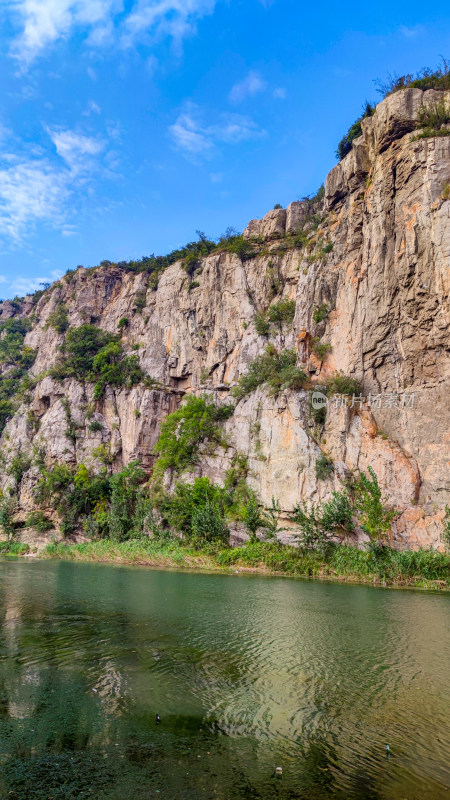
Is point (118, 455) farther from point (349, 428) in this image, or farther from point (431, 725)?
point (431, 725)

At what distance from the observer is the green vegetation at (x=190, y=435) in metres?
45.4

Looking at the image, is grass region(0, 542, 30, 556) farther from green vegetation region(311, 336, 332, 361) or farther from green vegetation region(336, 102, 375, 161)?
green vegetation region(336, 102, 375, 161)

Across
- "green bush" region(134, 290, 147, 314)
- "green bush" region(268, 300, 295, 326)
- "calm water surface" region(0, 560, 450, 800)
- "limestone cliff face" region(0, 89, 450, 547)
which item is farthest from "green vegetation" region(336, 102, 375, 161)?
"calm water surface" region(0, 560, 450, 800)

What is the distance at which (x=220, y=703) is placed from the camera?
8.45m

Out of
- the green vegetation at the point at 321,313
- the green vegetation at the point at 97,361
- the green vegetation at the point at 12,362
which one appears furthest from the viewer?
the green vegetation at the point at 12,362

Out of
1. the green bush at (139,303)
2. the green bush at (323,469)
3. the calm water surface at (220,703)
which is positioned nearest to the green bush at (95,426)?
the green bush at (139,303)

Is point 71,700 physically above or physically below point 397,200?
below

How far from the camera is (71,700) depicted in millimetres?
8227

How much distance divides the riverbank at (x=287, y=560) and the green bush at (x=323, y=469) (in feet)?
17.8

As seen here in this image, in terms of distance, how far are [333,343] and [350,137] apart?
64.1ft

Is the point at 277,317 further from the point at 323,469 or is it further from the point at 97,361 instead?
the point at 97,361

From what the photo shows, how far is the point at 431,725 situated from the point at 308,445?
29254 millimetres

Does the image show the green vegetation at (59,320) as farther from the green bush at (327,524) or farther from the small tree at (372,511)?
the small tree at (372,511)

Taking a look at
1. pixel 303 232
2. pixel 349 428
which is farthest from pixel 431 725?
pixel 303 232
